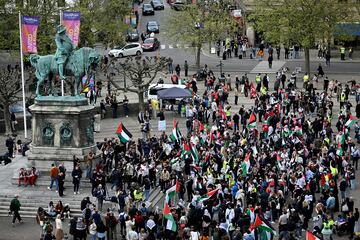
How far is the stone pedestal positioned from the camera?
44.5m

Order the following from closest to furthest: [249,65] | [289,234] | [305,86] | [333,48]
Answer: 1. [289,234]
2. [305,86]
3. [249,65]
4. [333,48]

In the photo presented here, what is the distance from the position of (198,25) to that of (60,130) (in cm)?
3365

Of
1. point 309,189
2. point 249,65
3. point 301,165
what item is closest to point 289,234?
point 309,189

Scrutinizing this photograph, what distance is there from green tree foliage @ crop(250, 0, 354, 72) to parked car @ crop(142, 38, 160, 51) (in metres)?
15.8

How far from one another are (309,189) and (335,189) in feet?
3.30

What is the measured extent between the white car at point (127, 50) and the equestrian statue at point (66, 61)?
38.5 metres

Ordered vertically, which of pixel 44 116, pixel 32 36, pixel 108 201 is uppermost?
pixel 32 36

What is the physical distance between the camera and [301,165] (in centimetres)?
4222

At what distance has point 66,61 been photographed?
148ft

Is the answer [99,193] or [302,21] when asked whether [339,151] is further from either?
[302,21]

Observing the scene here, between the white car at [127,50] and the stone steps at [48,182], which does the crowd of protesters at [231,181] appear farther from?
the white car at [127,50]

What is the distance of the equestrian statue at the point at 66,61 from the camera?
45.0 metres

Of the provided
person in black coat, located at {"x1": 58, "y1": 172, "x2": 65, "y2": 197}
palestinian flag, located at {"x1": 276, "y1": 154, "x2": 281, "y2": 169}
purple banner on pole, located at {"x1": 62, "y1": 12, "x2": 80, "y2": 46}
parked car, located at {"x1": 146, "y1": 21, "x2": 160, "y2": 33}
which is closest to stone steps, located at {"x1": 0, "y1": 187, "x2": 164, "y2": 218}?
person in black coat, located at {"x1": 58, "y1": 172, "x2": 65, "y2": 197}

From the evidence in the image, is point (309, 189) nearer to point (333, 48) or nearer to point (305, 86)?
point (305, 86)
